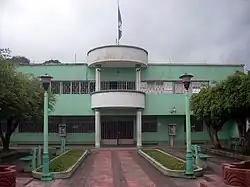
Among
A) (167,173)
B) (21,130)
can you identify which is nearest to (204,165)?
(167,173)

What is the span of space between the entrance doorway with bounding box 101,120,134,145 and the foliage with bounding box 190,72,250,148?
27.1ft

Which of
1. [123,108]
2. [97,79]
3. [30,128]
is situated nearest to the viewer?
[123,108]

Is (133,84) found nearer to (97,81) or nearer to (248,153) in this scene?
(97,81)

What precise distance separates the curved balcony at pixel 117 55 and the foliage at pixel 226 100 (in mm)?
6562

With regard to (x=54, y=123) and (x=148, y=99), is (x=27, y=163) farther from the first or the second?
(x=54, y=123)

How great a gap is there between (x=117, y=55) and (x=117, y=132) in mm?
7278

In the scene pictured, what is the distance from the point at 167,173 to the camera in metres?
15.8

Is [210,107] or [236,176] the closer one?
[236,176]

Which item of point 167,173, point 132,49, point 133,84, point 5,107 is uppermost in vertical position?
point 132,49

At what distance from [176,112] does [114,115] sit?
5.44 metres

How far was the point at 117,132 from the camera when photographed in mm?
35938

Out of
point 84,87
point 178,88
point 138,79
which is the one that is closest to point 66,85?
point 84,87

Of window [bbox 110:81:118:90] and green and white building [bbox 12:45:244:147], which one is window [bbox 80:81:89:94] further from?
window [bbox 110:81:118:90]

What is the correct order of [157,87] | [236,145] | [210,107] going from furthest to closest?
[157,87], [236,145], [210,107]
